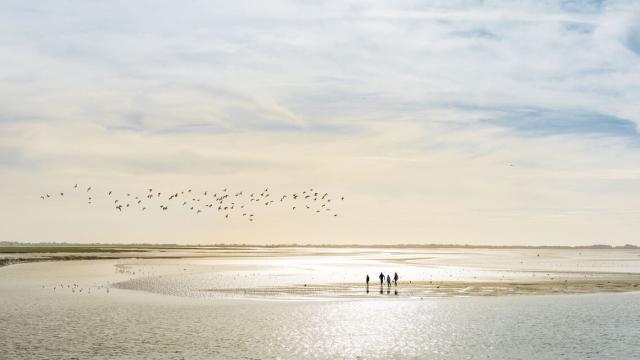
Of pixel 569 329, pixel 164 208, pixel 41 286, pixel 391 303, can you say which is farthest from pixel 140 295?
pixel 164 208

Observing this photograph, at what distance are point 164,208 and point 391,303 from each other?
Answer: 9198 cm

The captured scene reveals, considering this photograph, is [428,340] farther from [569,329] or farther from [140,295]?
[140,295]

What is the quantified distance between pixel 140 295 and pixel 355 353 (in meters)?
33.8

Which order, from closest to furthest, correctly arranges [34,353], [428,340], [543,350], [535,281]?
1. [34,353]
2. [543,350]
3. [428,340]
4. [535,281]

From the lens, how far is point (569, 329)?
1750 inches

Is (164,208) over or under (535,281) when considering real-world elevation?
over

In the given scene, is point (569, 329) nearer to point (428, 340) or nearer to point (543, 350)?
point (543, 350)

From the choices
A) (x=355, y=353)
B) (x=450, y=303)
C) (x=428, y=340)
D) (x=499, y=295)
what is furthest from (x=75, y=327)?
(x=499, y=295)

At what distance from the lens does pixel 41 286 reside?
7344 centimetres

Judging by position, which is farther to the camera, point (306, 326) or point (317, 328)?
point (306, 326)

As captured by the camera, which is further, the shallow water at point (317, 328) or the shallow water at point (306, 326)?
the shallow water at point (306, 326)

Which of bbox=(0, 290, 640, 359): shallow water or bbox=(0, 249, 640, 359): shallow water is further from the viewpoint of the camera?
bbox=(0, 249, 640, 359): shallow water

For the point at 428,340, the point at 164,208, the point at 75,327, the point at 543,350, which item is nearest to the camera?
the point at 543,350

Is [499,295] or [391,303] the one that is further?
[499,295]
